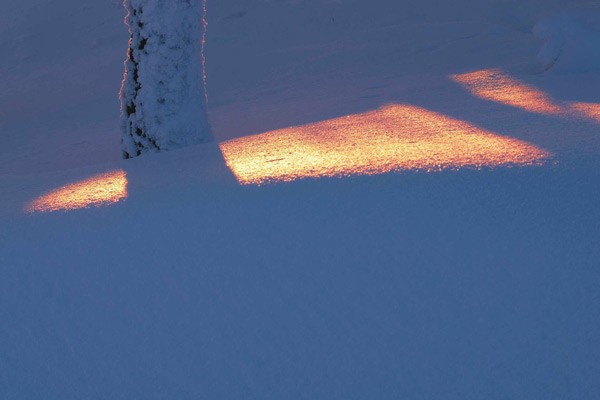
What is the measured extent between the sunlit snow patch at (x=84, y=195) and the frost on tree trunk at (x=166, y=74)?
108cm

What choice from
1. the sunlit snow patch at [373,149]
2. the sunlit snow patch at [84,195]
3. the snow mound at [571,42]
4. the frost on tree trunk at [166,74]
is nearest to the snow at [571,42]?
the snow mound at [571,42]

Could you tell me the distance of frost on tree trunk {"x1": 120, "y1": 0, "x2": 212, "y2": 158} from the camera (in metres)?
3.84

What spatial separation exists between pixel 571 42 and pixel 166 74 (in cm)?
305

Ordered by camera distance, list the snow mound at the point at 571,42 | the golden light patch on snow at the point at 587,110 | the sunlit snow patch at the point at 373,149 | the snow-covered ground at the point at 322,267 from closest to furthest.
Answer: the snow-covered ground at the point at 322,267 → the sunlit snow patch at the point at 373,149 → the golden light patch on snow at the point at 587,110 → the snow mound at the point at 571,42

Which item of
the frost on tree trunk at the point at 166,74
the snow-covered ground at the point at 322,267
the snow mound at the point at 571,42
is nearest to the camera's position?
the snow-covered ground at the point at 322,267

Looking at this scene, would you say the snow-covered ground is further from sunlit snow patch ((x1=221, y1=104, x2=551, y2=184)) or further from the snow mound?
the snow mound

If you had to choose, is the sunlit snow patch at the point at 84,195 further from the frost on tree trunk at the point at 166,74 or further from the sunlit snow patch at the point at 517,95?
the sunlit snow patch at the point at 517,95

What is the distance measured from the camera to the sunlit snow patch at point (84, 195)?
2391 millimetres

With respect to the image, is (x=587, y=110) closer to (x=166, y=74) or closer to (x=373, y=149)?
(x=373, y=149)

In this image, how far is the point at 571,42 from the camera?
5.18m

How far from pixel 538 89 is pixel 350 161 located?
6.65 ft

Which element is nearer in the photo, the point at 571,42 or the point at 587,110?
the point at 587,110

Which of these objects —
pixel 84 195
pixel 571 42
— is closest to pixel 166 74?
pixel 84 195

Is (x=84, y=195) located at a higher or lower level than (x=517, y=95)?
higher
